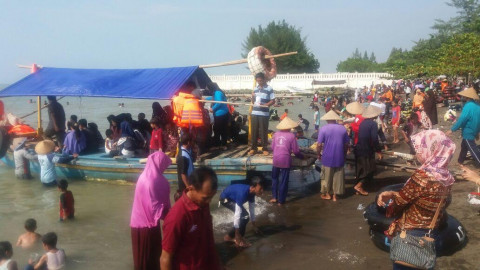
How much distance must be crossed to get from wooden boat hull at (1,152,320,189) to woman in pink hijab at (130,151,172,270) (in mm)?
4099

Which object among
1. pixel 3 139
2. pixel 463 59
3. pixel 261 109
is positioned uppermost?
pixel 463 59

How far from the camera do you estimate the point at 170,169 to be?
9.55m

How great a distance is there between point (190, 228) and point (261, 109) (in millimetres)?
6132

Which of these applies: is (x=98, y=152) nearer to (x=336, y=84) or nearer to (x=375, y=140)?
(x=375, y=140)

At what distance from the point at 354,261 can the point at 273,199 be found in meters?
2.96

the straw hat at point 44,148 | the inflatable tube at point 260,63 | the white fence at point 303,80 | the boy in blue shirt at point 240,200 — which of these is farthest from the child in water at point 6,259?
the white fence at point 303,80

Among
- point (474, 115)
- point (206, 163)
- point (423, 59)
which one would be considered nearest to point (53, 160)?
point (206, 163)

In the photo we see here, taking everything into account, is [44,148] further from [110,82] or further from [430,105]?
[430,105]

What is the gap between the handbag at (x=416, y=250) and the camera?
132 inches

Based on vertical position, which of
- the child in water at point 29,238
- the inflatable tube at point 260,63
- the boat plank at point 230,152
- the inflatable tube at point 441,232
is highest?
the inflatable tube at point 260,63

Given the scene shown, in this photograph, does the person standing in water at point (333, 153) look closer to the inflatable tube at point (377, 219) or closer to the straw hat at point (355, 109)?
the straw hat at point (355, 109)

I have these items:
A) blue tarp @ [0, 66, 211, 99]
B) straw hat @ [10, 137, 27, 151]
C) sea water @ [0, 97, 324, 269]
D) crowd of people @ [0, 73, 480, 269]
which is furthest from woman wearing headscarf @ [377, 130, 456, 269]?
straw hat @ [10, 137, 27, 151]

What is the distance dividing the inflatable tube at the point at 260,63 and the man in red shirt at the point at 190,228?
6.40 meters

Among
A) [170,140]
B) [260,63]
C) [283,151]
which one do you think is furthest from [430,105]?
[170,140]
